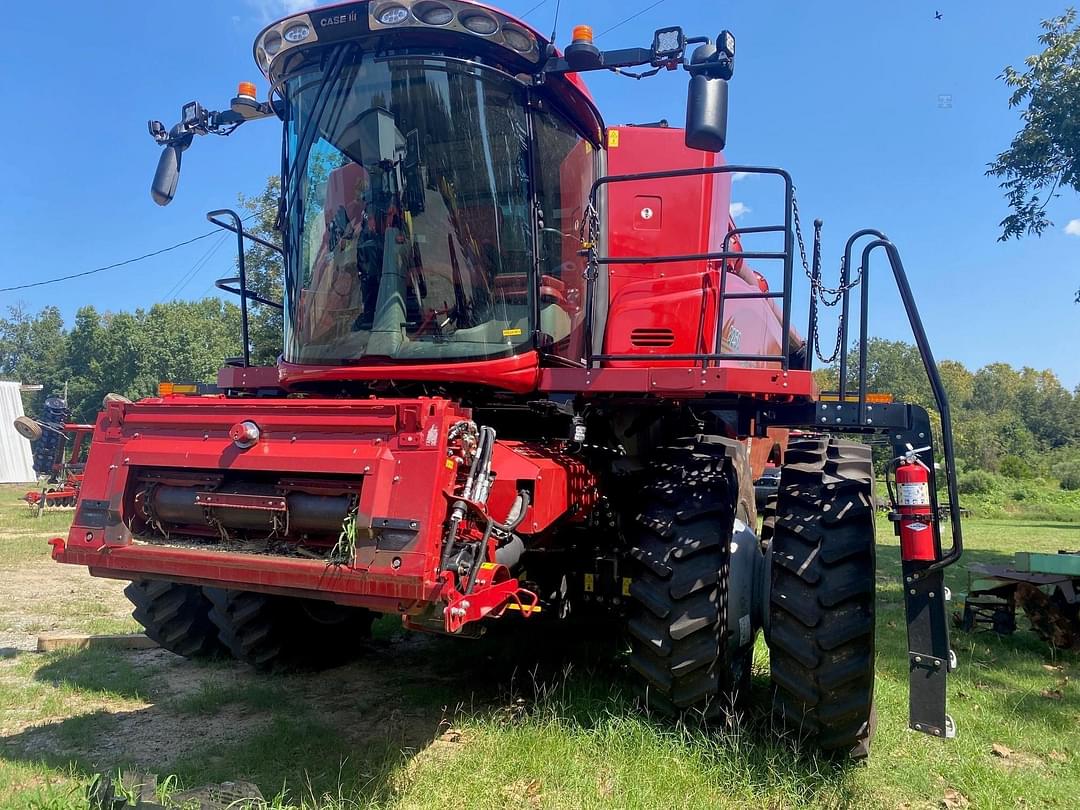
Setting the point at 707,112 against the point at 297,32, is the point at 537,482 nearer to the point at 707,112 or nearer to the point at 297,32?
the point at 707,112

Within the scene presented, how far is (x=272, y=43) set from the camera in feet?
13.2

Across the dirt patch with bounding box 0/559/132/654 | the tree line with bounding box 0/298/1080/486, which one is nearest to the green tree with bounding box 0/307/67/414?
the tree line with bounding box 0/298/1080/486

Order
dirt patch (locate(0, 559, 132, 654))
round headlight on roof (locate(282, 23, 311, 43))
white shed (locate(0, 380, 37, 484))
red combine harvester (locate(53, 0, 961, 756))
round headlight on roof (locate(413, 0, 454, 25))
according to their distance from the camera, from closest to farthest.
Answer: red combine harvester (locate(53, 0, 961, 756))
round headlight on roof (locate(413, 0, 454, 25))
round headlight on roof (locate(282, 23, 311, 43))
dirt patch (locate(0, 559, 132, 654))
white shed (locate(0, 380, 37, 484))

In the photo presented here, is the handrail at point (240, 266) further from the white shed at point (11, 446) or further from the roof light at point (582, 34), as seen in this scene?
the white shed at point (11, 446)

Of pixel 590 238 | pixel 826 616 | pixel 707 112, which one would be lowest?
pixel 826 616

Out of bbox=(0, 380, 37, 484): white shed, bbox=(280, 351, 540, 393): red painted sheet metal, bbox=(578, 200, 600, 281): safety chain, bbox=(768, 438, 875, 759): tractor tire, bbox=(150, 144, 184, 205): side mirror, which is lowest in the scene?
bbox=(0, 380, 37, 484): white shed

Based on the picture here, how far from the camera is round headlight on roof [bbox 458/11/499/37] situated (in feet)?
12.0

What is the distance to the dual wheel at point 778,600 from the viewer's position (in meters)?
3.53

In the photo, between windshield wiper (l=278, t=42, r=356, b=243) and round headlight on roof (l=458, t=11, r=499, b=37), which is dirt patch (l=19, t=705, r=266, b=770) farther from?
round headlight on roof (l=458, t=11, r=499, b=37)

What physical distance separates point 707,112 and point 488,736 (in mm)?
3120

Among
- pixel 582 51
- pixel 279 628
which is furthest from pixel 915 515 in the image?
pixel 279 628

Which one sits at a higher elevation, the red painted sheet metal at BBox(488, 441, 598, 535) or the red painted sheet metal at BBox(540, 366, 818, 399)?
the red painted sheet metal at BBox(540, 366, 818, 399)

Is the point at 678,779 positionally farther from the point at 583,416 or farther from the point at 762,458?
the point at 762,458

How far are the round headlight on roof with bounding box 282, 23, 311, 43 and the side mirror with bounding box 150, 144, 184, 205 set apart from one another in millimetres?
1290
